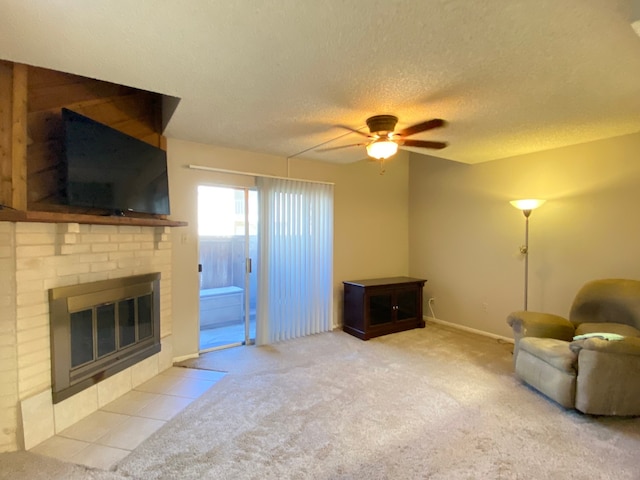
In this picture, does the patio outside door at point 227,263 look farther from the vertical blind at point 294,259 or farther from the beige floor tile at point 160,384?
the beige floor tile at point 160,384

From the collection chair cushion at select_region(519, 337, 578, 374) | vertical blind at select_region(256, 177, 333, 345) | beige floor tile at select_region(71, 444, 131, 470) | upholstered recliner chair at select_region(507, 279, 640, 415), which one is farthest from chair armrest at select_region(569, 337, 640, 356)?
beige floor tile at select_region(71, 444, 131, 470)

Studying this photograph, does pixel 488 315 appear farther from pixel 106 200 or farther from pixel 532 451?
pixel 106 200

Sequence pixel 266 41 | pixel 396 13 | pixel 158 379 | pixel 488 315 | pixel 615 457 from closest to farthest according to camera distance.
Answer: pixel 396 13 < pixel 266 41 < pixel 615 457 < pixel 158 379 < pixel 488 315

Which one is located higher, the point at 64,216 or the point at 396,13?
the point at 396,13

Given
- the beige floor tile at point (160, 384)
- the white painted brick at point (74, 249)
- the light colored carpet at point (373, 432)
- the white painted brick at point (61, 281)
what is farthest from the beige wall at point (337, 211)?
the white painted brick at point (61, 281)

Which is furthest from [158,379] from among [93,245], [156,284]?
[93,245]

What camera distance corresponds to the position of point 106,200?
2.48m

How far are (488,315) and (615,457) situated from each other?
2457mm

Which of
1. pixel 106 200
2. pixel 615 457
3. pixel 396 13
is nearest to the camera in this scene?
pixel 396 13

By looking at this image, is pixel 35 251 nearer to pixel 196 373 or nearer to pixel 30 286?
pixel 30 286

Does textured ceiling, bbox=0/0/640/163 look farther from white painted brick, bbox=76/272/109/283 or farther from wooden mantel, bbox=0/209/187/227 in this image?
white painted brick, bbox=76/272/109/283

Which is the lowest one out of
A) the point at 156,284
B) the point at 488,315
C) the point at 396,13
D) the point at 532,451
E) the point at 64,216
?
the point at 532,451

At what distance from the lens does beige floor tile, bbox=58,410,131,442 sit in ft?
7.16

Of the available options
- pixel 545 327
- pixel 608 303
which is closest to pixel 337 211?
pixel 545 327
